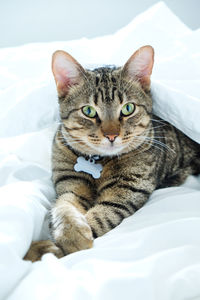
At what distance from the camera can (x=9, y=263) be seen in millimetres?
636

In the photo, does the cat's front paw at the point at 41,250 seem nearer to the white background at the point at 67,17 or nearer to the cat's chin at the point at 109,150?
the cat's chin at the point at 109,150

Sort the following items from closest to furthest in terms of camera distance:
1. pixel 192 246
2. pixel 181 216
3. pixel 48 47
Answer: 1. pixel 192 246
2. pixel 181 216
3. pixel 48 47

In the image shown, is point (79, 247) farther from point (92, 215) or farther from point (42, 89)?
point (42, 89)

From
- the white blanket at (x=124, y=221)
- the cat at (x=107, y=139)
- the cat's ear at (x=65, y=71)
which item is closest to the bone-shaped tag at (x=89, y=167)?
the cat at (x=107, y=139)

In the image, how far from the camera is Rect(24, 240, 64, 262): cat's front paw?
805 mm

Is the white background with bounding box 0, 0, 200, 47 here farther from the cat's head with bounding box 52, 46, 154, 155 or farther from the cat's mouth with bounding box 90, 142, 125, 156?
the cat's mouth with bounding box 90, 142, 125, 156

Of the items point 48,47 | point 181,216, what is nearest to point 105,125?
point 181,216

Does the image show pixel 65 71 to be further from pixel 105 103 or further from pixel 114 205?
pixel 114 205

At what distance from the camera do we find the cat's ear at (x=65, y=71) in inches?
44.7

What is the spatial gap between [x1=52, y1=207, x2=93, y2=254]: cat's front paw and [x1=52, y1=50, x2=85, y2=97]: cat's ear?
1.64ft

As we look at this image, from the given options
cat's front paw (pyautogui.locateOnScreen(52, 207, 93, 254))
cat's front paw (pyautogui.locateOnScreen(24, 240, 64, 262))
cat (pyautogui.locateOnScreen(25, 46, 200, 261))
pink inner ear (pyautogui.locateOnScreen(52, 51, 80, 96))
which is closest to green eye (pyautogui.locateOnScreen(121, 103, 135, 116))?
cat (pyautogui.locateOnScreen(25, 46, 200, 261))

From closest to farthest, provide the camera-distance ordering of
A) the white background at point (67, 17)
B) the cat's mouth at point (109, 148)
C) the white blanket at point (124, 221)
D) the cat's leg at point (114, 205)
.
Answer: the white blanket at point (124, 221), the cat's leg at point (114, 205), the cat's mouth at point (109, 148), the white background at point (67, 17)

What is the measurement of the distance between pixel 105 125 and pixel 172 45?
0.76 metres

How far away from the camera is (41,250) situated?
83 cm
